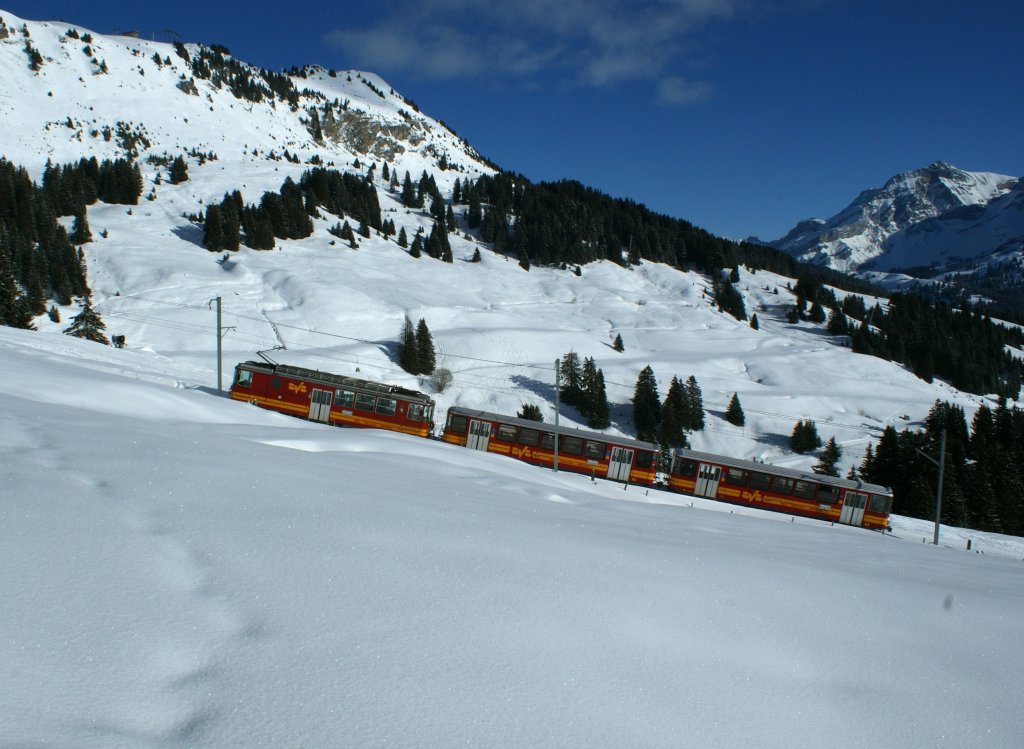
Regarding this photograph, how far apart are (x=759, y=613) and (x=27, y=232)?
77.6 metres

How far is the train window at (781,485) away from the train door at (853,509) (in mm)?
2803

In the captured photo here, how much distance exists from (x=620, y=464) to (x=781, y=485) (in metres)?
8.53

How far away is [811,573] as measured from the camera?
446 cm

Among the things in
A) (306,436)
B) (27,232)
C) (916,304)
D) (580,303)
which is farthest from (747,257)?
(306,436)

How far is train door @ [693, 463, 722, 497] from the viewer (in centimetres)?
2950

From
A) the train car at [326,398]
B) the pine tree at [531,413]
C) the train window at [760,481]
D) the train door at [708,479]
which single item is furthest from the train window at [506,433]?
the pine tree at [531,413]

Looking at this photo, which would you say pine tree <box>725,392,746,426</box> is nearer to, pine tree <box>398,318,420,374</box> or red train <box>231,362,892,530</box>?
red train <box>231,362,892,530</box>

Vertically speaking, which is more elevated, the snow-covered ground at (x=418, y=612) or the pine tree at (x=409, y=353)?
the pine tree at (x=409, y=353)

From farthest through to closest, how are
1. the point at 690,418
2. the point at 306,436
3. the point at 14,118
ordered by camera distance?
1. the point at 14,118
2. the point at 690,418
3. the point at 306,436

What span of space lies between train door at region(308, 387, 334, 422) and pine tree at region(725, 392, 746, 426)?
39.3m

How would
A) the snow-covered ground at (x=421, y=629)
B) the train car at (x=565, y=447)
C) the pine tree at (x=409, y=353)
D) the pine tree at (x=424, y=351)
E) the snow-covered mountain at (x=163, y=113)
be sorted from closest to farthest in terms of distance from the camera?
the snow-covered ground at (x=421, y=629), the train car at (x=565, y=447), the pine tree at (x=409, y=353), the pine tree at (x=424, y=351), the snow-covered mountain at (x=163, y=113)

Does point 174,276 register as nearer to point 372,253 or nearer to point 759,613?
point 372,253

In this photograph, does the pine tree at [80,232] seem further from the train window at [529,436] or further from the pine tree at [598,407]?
the train window at [529,436]

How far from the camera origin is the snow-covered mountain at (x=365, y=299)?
167ft
